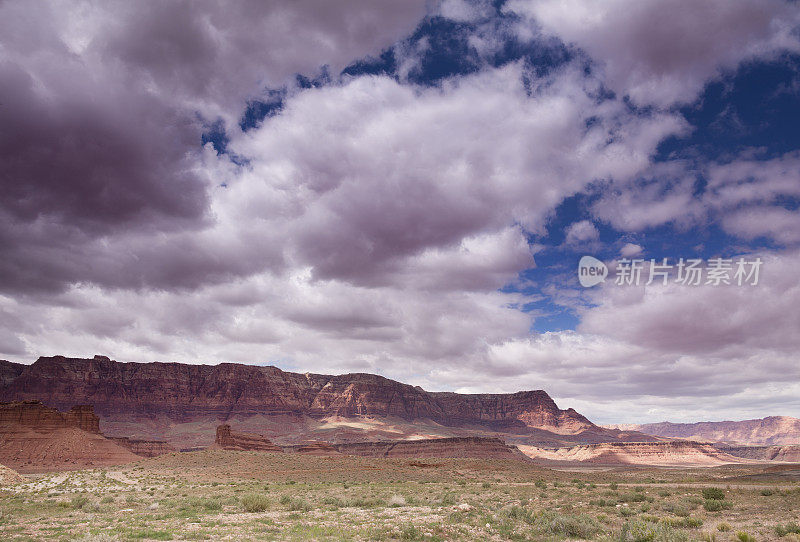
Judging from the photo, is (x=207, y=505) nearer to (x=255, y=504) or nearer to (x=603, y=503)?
(x=255, y=504)

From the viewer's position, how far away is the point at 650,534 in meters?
16.4

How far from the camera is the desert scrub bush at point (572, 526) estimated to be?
62.4ft

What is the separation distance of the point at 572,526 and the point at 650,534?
3650mm

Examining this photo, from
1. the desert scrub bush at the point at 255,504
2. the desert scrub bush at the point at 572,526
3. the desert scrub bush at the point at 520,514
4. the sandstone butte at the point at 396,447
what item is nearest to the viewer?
the desert scrub bush at the point at 572,526

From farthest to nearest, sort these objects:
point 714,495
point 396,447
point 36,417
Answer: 1. point 396,447
2. point 36,417
3. point 714,495

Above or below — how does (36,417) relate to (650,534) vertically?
below

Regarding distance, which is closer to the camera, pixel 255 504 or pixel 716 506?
pixel 716 506

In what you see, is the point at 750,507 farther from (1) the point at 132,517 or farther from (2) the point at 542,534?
(1) the point at 132,517

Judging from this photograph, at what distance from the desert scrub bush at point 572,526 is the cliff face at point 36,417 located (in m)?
102

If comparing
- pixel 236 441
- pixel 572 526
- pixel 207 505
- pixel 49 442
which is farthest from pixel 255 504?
pixel 49 442

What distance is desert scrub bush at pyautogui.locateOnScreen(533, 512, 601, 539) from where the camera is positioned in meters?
19.0

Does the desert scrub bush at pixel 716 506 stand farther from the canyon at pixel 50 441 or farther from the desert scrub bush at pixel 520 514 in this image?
the canyon at pixel 50 441

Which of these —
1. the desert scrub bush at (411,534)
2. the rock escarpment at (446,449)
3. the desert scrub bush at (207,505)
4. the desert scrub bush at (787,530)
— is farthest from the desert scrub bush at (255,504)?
the rock escarpment at (446,449)

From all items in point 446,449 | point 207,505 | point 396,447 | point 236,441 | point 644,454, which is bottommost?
point 644,454
